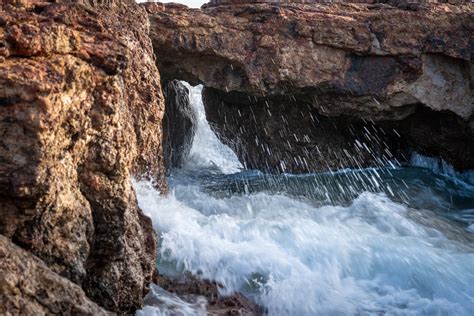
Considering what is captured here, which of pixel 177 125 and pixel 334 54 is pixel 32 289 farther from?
pixel 177 125

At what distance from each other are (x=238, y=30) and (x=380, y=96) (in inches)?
118

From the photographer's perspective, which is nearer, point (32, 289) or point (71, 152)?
point (32, 289)

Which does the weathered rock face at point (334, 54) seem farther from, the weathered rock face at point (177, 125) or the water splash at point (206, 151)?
the water splash at point (206, 151)

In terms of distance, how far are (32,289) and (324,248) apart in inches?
139

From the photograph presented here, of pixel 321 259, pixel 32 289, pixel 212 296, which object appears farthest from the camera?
pixel 321 259

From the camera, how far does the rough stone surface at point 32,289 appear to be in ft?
7.23

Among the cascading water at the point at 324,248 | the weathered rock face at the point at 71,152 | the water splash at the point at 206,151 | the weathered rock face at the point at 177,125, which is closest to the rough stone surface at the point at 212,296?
the cascading water at the point at 324,248

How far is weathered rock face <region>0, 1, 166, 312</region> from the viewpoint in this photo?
2.54m

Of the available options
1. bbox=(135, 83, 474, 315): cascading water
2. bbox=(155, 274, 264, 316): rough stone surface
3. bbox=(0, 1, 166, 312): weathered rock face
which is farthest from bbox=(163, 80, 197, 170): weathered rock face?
bbox=(0, 1, 166, 312): weathered rock face

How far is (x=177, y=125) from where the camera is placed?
12.0 meters

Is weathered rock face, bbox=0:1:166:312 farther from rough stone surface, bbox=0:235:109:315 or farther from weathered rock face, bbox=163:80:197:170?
weathered rock face, bbox=163:80:197:170

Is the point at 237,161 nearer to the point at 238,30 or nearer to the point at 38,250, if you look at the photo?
the point at 238,30

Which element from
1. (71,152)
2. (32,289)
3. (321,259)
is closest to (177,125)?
(321,259)

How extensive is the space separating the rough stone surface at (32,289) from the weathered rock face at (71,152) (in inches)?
6.9
